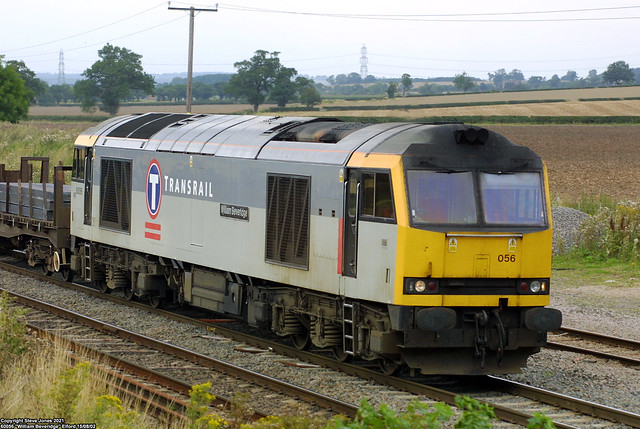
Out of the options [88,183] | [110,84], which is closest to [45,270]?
[88,183]

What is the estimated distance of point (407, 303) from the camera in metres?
10.4

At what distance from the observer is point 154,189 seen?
51.3 ft

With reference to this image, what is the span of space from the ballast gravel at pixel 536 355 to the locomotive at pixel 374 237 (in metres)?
0.51

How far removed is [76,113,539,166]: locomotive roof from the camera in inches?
430

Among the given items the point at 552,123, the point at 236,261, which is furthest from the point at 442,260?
the point at 552,123

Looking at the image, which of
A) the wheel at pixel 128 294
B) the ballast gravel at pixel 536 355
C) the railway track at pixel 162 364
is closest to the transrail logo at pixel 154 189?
the ballast gravel at pixel 536 355

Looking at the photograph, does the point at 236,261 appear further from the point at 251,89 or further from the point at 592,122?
the point at 251,89

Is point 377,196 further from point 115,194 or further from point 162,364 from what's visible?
point 115,194

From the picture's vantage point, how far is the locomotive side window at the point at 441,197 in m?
10.5

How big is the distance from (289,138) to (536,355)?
15.1 ft

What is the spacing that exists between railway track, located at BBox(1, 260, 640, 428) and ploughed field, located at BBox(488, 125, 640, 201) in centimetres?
1870

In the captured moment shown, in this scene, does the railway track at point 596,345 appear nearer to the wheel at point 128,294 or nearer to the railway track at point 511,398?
the railway track at point 511,398

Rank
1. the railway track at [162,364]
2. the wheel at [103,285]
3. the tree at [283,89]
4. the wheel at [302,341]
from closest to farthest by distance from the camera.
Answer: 1. the railway track at [162,364]
2. the wheel at [302,341]
3. the wheel at [103,285]
4. the tree at [283,89]

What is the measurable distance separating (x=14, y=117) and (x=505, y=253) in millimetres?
Result: 61484
